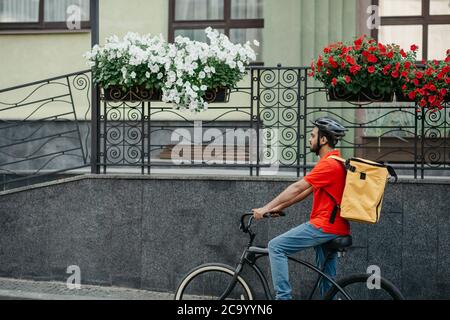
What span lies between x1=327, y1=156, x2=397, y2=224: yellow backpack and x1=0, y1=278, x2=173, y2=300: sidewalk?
3.26 meters

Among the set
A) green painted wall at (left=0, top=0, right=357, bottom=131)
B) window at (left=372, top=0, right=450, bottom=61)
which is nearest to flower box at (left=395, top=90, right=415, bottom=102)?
green painted wall at (left=0, top=0, right=357, bottom=131)

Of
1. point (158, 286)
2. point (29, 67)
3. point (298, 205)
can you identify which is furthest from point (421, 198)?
point (29, 67)

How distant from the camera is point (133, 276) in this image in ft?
30.8

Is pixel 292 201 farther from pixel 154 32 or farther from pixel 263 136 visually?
pixel 154 32

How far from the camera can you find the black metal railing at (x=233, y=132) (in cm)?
935

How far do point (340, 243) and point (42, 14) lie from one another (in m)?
8.81

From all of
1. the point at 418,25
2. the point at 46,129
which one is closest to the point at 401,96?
the point at 418,25

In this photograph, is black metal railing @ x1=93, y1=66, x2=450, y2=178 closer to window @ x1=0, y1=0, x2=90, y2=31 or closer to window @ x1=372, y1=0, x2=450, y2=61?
window @ x1=372, y1=0, x2=450, y2=61

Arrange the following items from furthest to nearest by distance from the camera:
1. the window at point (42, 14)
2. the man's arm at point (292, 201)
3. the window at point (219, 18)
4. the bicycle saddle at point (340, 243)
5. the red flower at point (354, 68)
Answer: the window at point (42, 14)
the window at point (219, 18)
the red flower at point (354, 68)
the man's arm at point (292, 201)
the bicycle saddle at point (340, 243)

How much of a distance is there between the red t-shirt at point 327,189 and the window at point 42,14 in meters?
7.88

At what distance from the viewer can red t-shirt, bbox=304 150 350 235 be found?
21.5ft

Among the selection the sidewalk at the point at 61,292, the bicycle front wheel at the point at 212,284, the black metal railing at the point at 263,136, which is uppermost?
the black metal railing at the point at 263,136

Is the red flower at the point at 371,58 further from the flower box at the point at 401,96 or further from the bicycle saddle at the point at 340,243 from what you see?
the bicycle saddle at the point at 340,243

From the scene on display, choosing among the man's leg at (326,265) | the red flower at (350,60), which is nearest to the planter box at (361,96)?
the red flower at (350,60)
